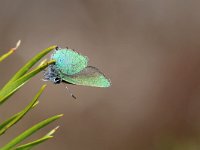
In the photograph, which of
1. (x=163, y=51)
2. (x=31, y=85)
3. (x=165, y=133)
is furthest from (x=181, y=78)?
(x=31, y=85)

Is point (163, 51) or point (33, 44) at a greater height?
point (33, 44)

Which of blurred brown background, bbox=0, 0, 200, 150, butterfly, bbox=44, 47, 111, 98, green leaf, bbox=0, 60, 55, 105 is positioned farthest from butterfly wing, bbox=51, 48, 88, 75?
blurred brown background, bbox=0, 0, 200, 150

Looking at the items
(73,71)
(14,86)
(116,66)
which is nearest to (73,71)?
(73,71)

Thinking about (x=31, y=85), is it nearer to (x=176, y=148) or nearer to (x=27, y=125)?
(x=27, y=125)

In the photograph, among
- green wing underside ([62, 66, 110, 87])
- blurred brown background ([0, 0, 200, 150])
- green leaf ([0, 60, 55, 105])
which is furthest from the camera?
blurred brown background ([0, 0, 200, 150])

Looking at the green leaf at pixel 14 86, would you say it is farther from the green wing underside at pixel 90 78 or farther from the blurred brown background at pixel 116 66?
the blurred brown background at pixel 116 66

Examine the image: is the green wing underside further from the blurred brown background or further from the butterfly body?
the blurred brown background

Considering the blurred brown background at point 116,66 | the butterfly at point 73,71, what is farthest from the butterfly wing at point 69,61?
the blurred brown background at point 116,66
